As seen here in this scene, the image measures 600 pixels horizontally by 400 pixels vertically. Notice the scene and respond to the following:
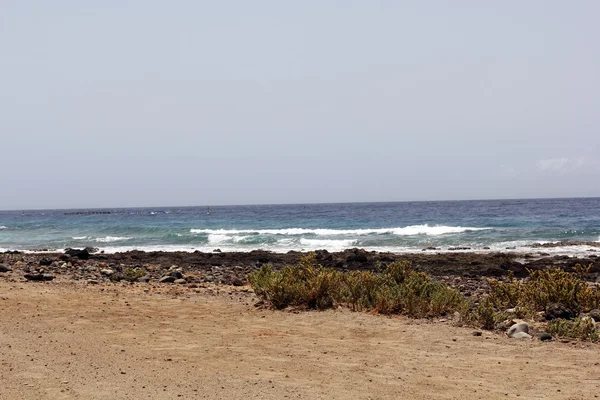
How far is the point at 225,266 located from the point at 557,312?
45.8ft

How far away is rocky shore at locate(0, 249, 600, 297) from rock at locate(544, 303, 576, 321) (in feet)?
11.4

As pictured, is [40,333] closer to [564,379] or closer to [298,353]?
[298,353]

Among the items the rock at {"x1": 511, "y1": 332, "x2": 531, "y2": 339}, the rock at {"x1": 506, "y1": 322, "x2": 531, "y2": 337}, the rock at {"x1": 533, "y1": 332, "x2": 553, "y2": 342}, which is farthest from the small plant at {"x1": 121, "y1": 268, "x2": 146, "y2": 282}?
the rock at {"x1": 533, "y1": 332, "x2": 553, "y2": 342}

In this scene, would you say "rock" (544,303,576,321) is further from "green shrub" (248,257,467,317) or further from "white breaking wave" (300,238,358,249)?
"white breaking wave" (300,238,358,249)

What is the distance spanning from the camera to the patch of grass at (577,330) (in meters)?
8.17

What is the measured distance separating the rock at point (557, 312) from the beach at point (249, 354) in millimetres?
1869

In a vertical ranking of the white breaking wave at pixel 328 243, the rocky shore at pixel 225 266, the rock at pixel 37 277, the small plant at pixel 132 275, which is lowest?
the white breaking wave at pixel 328 243

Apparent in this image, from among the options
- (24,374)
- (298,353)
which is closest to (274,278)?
(298,353)

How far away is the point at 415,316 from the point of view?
32.3 ft

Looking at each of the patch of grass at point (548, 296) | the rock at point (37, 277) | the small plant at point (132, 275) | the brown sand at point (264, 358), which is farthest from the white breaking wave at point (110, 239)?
the patch of grass at point (548, 296)

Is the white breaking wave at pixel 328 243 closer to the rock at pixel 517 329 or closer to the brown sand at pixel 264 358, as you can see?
the brown sand at pixel 264 358

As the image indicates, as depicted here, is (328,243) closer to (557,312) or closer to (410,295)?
(410,295)

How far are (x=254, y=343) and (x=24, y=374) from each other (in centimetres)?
289

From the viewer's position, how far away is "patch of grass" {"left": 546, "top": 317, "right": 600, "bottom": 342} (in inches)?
322
